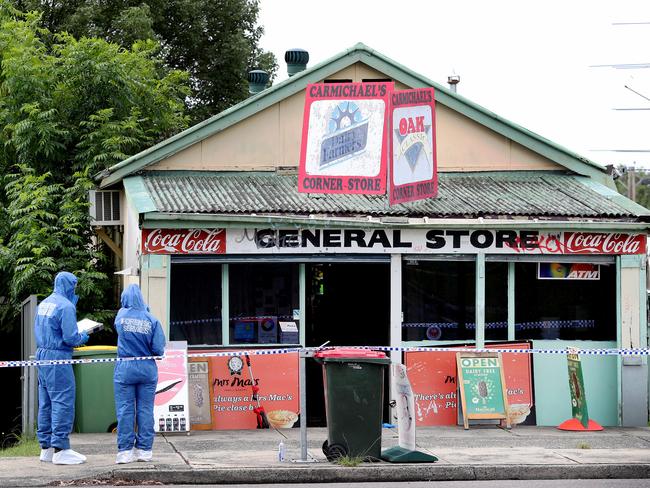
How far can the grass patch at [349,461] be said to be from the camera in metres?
10.7

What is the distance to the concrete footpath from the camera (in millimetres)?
10367

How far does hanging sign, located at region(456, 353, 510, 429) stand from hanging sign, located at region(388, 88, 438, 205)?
2.29 metres

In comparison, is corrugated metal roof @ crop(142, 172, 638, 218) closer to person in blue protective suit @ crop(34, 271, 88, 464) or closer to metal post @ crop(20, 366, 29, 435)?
metal post @ crop(20, 366, 29, 435)

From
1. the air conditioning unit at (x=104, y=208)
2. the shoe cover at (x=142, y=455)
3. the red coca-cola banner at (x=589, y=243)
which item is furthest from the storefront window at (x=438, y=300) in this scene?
the shoe cover at (x=142, y=455)

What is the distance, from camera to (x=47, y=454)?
10.9m

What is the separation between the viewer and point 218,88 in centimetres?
3647

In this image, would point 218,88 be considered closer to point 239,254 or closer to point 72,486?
point 239,254

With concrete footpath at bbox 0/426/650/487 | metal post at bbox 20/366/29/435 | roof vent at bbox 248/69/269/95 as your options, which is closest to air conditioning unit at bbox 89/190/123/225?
metal post at bbox 20/366/29/435

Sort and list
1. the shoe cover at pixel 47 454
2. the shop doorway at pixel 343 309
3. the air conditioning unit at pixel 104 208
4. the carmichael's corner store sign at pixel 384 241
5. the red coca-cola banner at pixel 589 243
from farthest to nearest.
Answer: the air conditioning unit at pixel 104 208 → the shop doorway at pixel 343 309 → the red coca-cola banner at pixel 589 243 → the carmichael's corner store sign at pixel 384 241 → the shoe cover at pixel 47 454

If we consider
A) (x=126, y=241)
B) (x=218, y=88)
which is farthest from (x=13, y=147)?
(x=218, y=88)

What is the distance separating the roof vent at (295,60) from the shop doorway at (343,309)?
3973mm

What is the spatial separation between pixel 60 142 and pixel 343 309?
17.3 ft

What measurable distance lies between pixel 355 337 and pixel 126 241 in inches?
142

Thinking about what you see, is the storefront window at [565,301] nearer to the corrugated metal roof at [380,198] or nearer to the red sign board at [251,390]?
the corrugated metal roof at [380,198]
